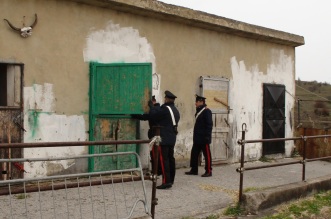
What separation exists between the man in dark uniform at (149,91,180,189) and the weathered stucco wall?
1.31 meters

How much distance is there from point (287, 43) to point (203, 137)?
533cm

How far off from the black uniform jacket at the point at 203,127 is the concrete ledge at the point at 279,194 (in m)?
1.94

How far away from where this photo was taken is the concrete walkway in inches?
234

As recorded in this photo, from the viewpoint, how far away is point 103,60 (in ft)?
26.3

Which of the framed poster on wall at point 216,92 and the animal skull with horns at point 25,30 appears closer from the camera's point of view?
the animal skull with horns at point 25,30

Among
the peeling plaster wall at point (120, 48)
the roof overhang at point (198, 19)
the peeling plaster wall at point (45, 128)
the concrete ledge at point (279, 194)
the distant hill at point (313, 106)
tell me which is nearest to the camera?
the concrete ledge at point (279, 194)

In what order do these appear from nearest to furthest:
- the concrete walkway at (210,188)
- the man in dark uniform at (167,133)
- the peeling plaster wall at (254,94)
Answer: the concrete walkway at (210,188)
the man in dark uniform at (167,133)
the peeling plaster wall at (254,94)

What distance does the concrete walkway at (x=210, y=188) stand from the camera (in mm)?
5939

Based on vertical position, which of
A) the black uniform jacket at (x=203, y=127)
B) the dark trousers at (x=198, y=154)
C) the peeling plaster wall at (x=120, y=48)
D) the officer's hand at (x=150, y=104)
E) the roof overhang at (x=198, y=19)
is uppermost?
the roof overhang at (x=198, y=19)

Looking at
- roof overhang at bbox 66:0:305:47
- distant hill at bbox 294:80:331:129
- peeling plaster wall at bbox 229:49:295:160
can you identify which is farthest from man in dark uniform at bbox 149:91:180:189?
distant hill at bbox 294:80:331:129

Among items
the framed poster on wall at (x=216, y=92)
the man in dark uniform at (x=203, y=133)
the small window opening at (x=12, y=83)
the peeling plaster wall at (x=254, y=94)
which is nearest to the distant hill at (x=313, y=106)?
the peeling plaster wall at (x=254, y=94)

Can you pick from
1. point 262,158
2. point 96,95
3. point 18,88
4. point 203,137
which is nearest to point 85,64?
point 96,95

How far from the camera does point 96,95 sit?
7773 millimetres

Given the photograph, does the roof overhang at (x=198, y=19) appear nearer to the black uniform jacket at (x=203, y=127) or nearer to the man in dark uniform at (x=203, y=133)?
the man in dark uniform at (x=203, y=133)
